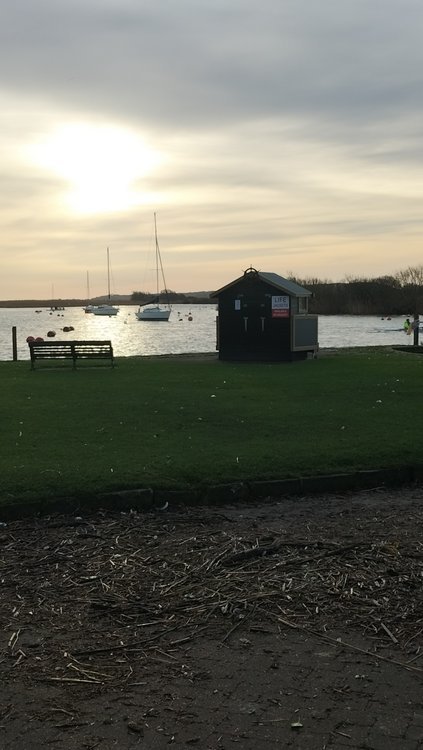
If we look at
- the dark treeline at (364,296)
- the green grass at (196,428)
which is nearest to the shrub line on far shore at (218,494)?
the green grass at (196,428)

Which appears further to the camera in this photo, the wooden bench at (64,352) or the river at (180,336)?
the river at (180,336)

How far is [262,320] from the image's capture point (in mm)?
23781

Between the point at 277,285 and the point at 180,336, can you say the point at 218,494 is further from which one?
the point at 180,336

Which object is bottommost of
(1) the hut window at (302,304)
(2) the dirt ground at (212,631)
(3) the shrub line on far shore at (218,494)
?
(2) the dirt ground at (212,631)

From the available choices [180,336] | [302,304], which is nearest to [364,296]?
[180,336]

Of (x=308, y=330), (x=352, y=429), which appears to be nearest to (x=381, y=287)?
(x=308, y=330)

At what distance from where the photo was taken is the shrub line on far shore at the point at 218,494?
255 inches

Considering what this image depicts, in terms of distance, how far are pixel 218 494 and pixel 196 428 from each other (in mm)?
3418

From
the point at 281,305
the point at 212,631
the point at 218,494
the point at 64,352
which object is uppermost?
the point at 281,305

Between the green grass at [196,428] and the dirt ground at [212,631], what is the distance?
104 centimetres

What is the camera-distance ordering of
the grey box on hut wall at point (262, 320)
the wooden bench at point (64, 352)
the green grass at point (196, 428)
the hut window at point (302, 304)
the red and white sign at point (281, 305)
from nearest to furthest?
the green grass at point (196, 428) < the wooden bench at point (64, 352) < the red and white sign at point (281, 305) < the grey box on hut wall at point (262, 320) < the hut window at point (302, 304)

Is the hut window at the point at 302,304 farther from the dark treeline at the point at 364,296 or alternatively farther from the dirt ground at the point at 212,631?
the dark treeline at the point at 364,296

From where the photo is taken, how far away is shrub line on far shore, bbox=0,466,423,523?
6.47 m

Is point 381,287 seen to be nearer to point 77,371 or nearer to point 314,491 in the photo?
point 77,371
